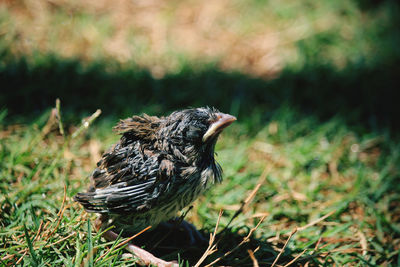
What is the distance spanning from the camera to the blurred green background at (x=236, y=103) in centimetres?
277

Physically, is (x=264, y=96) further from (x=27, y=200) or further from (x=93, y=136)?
(x=27, y=200)

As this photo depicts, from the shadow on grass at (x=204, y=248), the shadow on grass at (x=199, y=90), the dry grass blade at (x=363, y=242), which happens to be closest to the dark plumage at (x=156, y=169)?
the shadow on grass at (x=204, y=248)

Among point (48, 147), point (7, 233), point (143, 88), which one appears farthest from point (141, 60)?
point (7, 233)

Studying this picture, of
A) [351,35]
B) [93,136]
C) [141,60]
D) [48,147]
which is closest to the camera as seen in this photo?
[48,147]

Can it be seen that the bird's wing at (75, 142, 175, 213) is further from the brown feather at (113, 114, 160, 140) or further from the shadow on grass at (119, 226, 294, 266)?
the shadow on grass at (119, 226, 294, 266)

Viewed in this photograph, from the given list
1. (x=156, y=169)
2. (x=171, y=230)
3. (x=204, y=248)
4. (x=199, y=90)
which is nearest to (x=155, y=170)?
(x=156, y=169)

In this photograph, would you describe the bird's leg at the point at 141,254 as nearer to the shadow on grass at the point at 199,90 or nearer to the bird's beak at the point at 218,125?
the bird's beak at the point at 218,125

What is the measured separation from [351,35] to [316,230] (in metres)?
3.45

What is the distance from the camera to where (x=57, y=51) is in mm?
4223

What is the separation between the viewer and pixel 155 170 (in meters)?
2.13

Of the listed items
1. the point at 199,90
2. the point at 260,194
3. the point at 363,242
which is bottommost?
→ the point at 363,242

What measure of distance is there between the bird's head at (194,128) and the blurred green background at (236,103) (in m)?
0.73

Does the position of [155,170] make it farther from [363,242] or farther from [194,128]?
[363,242]

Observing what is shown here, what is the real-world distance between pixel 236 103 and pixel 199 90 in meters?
0.46
